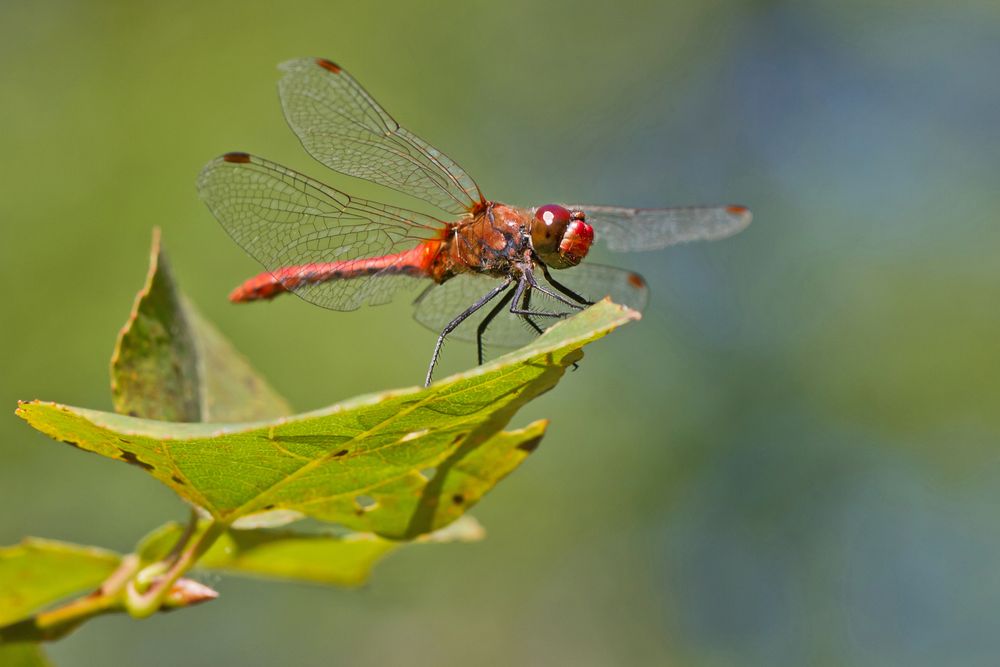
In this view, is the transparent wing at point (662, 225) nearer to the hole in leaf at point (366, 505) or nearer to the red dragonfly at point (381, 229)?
the red dragonfly at point (381, 229)

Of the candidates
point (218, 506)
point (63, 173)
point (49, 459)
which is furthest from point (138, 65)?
point (218, 506)

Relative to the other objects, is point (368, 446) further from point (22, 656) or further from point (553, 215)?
point (553, 215)

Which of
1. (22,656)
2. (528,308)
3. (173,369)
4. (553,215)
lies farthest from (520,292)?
(22,656)

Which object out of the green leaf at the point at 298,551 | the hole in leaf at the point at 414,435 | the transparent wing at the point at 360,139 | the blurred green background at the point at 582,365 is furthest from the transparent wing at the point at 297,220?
the blurred green background at the point at 582,365

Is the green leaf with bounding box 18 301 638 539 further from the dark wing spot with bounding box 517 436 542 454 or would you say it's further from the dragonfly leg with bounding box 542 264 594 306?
the dragonfly leg with bounding box 542 264 594 306

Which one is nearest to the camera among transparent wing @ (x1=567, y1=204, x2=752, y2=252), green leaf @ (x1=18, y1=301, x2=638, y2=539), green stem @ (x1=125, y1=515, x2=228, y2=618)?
green leaf @ (x1=18, y1=301, x2=638, y2=539)

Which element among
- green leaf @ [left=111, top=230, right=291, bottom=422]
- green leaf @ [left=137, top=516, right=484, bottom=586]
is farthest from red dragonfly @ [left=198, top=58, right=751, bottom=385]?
green leaf @ [left=137, top=516, right=484, bottom=586]
